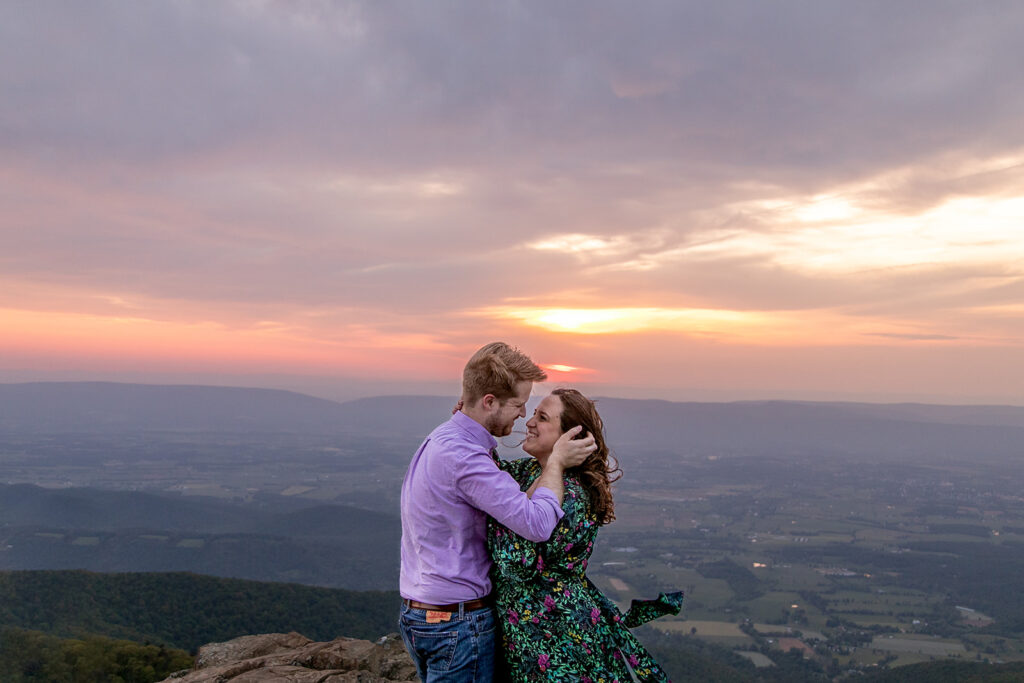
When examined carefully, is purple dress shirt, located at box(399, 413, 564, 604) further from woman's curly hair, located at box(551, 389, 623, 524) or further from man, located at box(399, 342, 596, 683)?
woman's curly hair, located at box(551, 389, 623, 524)

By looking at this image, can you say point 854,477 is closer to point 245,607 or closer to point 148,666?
point 245,607

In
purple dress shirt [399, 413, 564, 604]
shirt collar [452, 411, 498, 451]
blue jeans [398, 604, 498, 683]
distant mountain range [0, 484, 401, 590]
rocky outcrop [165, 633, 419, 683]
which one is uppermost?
shirt collar [452, 411, 498, 451]

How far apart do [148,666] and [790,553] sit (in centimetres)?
10046

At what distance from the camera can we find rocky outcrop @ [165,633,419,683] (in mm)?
7914

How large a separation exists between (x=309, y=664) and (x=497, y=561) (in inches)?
223

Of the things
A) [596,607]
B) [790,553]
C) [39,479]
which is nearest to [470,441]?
[596,607]

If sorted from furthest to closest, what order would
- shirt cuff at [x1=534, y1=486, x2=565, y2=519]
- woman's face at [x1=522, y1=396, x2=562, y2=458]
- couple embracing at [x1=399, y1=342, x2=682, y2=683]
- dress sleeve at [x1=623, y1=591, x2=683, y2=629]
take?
1. dress sleeve at [x1=623, y1=591, x2=683, y2=629]
2. woman's face at [x1=522, y1=396, x2=562, y2=458]
3. couple embracing at [x1=399, y1=342, x2=682, y2=683]
4. shirt cuff at [x1=534, y1=486, x2=565, y2=519]

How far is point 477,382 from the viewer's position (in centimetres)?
410

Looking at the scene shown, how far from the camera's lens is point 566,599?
412 centimetres

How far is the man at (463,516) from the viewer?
4012 millimetres

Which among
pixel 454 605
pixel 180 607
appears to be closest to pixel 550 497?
pixel 454 605

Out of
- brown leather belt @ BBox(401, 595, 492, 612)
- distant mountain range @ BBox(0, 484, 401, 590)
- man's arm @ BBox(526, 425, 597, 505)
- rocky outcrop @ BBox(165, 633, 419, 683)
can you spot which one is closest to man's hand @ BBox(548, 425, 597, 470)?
man's arm @ BBox(526, 425, 597, 505)

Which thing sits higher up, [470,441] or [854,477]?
[470,441]

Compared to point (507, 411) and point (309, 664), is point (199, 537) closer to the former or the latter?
point (309, 664)
